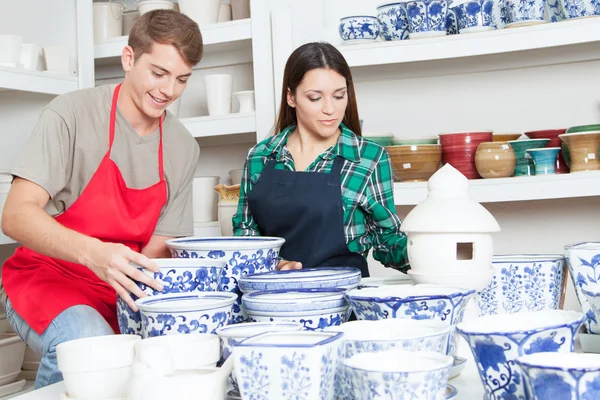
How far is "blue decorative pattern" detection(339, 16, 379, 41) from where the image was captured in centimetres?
256

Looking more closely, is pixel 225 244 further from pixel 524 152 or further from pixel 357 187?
pixel 524 152

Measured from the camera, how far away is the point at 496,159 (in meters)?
2.40

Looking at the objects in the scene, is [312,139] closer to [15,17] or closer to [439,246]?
[439,246]

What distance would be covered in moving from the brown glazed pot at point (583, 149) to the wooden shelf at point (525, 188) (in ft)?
0.09

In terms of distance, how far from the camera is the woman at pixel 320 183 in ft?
6.48

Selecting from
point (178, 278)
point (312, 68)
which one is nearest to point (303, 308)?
point (178, 278)

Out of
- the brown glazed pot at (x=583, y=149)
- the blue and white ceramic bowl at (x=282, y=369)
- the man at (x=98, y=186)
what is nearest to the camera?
the blue and white ceramic bowl at (x=282, y=369)

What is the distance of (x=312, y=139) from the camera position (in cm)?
213

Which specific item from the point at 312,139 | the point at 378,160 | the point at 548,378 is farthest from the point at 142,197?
the point at 548,378

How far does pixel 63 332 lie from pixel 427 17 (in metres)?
1.58

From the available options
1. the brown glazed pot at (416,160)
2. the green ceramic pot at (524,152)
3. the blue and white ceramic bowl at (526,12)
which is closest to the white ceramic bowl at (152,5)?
the brown glazed pot at (416,160)

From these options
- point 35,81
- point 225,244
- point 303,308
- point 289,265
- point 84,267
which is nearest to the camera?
point 303,308

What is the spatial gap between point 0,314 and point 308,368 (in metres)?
2.32

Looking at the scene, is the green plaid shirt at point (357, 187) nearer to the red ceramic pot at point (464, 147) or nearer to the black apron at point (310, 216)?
the black apron at point (310, 216)
